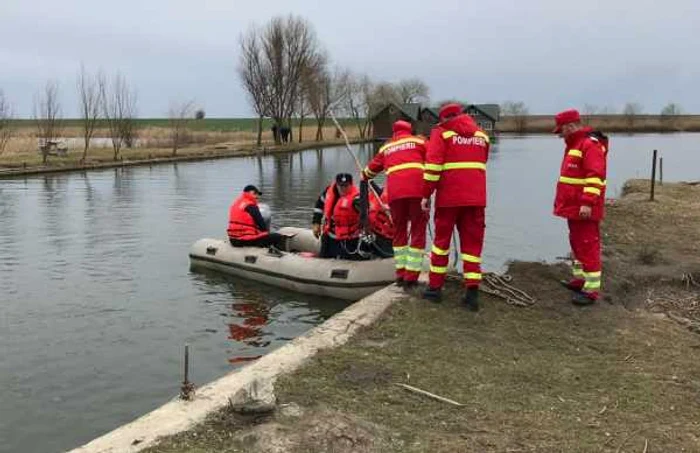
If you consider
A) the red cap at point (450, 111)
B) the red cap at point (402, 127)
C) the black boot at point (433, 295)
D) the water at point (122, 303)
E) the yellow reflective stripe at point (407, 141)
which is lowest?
the water at point (122, 303)

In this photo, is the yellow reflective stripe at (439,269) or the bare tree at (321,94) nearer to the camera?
the yellow reflective stripe at (439,269)

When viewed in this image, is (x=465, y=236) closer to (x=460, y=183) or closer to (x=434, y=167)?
(x=460, y=183)

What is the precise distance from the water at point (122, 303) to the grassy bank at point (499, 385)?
2.20 meters

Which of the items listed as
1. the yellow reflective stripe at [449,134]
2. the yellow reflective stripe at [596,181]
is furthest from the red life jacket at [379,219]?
the yellow reflective stripe at [596,181]

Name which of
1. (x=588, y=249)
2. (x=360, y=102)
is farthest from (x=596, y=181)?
(x=360, y=102)

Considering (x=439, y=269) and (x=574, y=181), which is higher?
(x=574, y=181)

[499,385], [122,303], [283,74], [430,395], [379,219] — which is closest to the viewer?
[430,395]

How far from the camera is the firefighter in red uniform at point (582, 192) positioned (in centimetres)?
685

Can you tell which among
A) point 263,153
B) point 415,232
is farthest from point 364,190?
point 263,153

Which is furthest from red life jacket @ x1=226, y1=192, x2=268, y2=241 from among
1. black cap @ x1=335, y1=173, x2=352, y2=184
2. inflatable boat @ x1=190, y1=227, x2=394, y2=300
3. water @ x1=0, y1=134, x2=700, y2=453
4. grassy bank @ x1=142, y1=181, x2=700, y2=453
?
grassy bank @ x1=142, y1=181, x2=700, y2=453

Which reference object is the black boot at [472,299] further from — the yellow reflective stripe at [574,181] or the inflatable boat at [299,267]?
the inflatable boat at [299,267]

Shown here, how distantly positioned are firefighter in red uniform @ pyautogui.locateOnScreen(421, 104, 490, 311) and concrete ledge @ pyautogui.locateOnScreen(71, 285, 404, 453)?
85 cm

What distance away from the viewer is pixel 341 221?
9539mm

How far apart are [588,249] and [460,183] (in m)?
1.60
